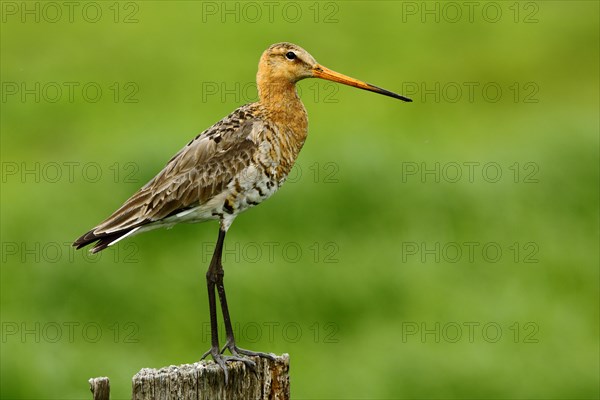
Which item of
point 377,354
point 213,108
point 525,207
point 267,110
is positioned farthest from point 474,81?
point 267,110

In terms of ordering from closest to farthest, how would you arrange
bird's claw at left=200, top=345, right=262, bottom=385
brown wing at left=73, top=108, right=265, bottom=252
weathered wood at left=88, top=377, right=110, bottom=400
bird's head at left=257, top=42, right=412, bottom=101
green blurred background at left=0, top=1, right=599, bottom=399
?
weathered wood at left=88, top=377, right=110, bottom=400 < bird's claw at left=200, top=345, right=262, bottom=385 < brown wing at left=73, top=108, right=265, bottom=252 < bird's head at left=257, top=42, right=412, bottom=101 < green blurred background at left=0, top=1, right=599, bottom=399

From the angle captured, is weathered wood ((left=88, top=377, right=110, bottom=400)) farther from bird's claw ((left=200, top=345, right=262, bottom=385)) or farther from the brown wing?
the brown wing

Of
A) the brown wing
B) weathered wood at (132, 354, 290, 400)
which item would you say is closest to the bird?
the brown wing

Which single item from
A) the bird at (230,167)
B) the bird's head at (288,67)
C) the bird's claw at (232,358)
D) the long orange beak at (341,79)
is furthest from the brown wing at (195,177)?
the bird's claw at (232,358)

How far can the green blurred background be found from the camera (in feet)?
51.4

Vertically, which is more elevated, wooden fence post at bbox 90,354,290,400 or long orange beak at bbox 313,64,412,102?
long orange beak at bbox 313,64,412,102

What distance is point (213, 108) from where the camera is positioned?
24141mm

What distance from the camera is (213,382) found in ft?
27.3

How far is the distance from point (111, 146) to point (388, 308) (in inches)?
256

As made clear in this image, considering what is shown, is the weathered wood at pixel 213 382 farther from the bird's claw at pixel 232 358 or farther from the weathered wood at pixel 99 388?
the weathered wood at pixel 99 388

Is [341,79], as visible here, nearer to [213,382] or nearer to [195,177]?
[195,177]

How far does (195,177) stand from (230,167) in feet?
1.01

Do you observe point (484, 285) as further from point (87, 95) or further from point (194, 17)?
point (194, 17)

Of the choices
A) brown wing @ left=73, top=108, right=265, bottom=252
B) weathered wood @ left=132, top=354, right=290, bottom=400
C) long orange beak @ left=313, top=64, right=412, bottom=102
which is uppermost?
long orange beak @ left=313, top=64, right=412, bottom=102
